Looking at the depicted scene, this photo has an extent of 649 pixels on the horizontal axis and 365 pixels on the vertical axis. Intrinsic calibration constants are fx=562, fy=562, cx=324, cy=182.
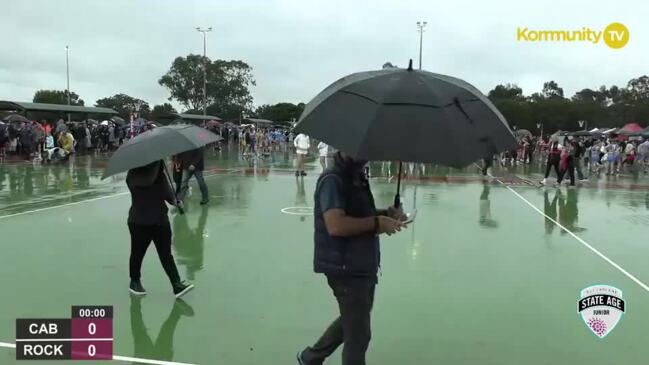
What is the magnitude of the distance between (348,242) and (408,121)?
2.54 ft

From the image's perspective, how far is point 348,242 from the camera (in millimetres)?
3115

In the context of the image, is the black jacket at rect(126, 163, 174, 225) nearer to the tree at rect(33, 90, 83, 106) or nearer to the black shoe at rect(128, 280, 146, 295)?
the black shoe at rect(128, 280, 146, 295)

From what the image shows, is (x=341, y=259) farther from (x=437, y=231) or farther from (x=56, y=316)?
(x=437, y=231)

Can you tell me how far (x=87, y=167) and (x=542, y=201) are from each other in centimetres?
1523

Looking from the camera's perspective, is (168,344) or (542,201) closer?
(168,344)

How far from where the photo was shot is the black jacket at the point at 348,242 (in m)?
3.11

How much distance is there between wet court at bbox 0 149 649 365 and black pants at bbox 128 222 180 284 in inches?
11.9

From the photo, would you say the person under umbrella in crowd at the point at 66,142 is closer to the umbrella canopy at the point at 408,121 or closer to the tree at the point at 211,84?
the umbrella canopy at the point at 408,121

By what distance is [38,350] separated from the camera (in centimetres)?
414

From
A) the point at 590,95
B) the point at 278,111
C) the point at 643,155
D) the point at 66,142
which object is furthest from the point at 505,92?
the point at 66,142

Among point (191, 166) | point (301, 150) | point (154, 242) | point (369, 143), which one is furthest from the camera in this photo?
point (301, 150)

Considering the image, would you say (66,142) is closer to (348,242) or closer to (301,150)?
(301,150)

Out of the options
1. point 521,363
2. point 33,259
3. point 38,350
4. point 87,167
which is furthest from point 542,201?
point 87,167
